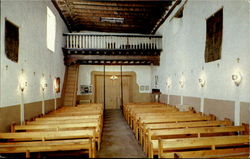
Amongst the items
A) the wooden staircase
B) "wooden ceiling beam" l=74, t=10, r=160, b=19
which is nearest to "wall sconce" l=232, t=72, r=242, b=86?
"wooden ceiling beam" l=74, t=10, r=160, b=19

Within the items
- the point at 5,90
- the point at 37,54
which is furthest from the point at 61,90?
the point at 5,90

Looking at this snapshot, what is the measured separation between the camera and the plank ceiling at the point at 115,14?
29.3ft

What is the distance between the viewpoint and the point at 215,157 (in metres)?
3.08

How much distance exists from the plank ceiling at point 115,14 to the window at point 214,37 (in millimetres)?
2905

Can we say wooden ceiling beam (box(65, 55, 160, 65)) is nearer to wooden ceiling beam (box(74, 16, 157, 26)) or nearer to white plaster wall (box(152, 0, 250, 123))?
white plaster wall (box(152, 0, 250, 123))

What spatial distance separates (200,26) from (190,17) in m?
0.99

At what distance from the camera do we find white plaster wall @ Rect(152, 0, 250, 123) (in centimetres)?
470

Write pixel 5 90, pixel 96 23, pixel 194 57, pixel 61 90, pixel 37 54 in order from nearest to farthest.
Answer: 1. pixel 5 90
2. pixel 37 54
3. pixel 194 57
4. pixel 61 90
5. pixel 96 23

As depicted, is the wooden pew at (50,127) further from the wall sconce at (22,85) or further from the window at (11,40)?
the window at (11,40)

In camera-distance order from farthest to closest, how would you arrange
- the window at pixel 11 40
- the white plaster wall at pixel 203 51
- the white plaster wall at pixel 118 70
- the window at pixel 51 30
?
the white plaster wall at pixel 118 70 < the window at pixel 51 30 < the white plaster wall at pixel 203 51 < the window at pixel 11 40

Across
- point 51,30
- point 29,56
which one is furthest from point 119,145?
point 51,30

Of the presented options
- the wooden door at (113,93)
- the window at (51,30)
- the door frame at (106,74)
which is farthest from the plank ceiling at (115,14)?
the wooden door at (113,93)

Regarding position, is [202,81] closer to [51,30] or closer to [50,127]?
[50,127]

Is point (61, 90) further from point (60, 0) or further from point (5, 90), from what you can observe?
point (5, 90)
